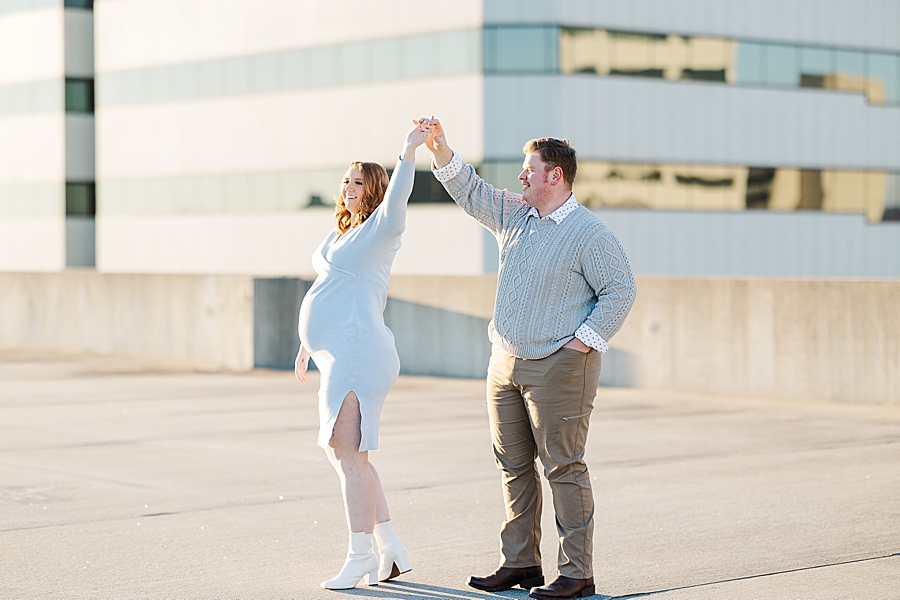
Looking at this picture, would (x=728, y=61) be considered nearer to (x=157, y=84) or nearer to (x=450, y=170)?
(x=157, y=84)

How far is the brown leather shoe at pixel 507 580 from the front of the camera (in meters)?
6.04

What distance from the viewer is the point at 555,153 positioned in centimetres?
593

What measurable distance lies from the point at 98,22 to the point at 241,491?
114ft

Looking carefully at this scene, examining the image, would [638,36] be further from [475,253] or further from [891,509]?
[891,509]

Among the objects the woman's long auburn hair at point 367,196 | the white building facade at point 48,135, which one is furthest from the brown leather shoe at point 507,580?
the white building facade at point 48,135

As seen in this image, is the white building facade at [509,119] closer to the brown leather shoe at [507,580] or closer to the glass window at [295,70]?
the glass window at [295,70]

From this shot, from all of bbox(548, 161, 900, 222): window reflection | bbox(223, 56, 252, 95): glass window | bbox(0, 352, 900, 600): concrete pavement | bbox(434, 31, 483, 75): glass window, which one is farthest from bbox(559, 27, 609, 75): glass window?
bbox(0, 352, 900, 600): concrete pavement

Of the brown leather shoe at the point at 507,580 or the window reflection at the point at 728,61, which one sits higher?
the window reflection at the point at 728,61

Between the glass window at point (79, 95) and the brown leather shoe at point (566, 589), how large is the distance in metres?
39.5

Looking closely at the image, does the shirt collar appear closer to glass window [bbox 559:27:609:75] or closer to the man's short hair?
the man's short hair

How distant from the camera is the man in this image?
5.88 meters

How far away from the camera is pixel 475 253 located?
33.2 meters

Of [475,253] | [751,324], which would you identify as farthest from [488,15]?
[751,324]

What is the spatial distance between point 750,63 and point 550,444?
3096 cm
